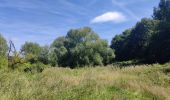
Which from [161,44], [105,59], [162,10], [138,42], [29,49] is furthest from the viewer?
[138,42]

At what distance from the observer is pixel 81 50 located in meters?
59.6

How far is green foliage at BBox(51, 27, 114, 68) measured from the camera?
194ft

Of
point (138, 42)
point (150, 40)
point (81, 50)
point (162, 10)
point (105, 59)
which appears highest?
point (162, 10)

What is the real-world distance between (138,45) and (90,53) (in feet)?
59.9

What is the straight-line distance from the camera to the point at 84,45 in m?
61.2

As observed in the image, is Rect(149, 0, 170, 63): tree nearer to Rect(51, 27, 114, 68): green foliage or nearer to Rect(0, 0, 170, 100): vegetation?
Rect(0, 0, 170, 100): vegetation

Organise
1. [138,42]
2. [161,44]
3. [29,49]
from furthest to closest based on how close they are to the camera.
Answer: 1. [138,42]
2. [161,44]
3. [29,49]

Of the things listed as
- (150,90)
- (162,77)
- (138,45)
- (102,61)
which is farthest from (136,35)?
(150,90)

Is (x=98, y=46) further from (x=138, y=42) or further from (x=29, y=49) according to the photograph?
(x=29, y=49)

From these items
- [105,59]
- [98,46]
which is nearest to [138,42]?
[105,59]

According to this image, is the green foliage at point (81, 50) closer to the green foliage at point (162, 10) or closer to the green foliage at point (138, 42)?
A: the green foliage at point (138, 42)

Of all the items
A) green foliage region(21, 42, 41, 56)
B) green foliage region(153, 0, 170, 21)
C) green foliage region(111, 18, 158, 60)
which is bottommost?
green foliage region(21, 42, 41, 56)

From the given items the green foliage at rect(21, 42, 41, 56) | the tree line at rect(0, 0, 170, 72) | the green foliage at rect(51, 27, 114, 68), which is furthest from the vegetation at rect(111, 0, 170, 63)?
the green foliage at rect(21, 42, 41, 56)

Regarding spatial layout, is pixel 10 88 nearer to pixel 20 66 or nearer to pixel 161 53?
pixel 20 66
